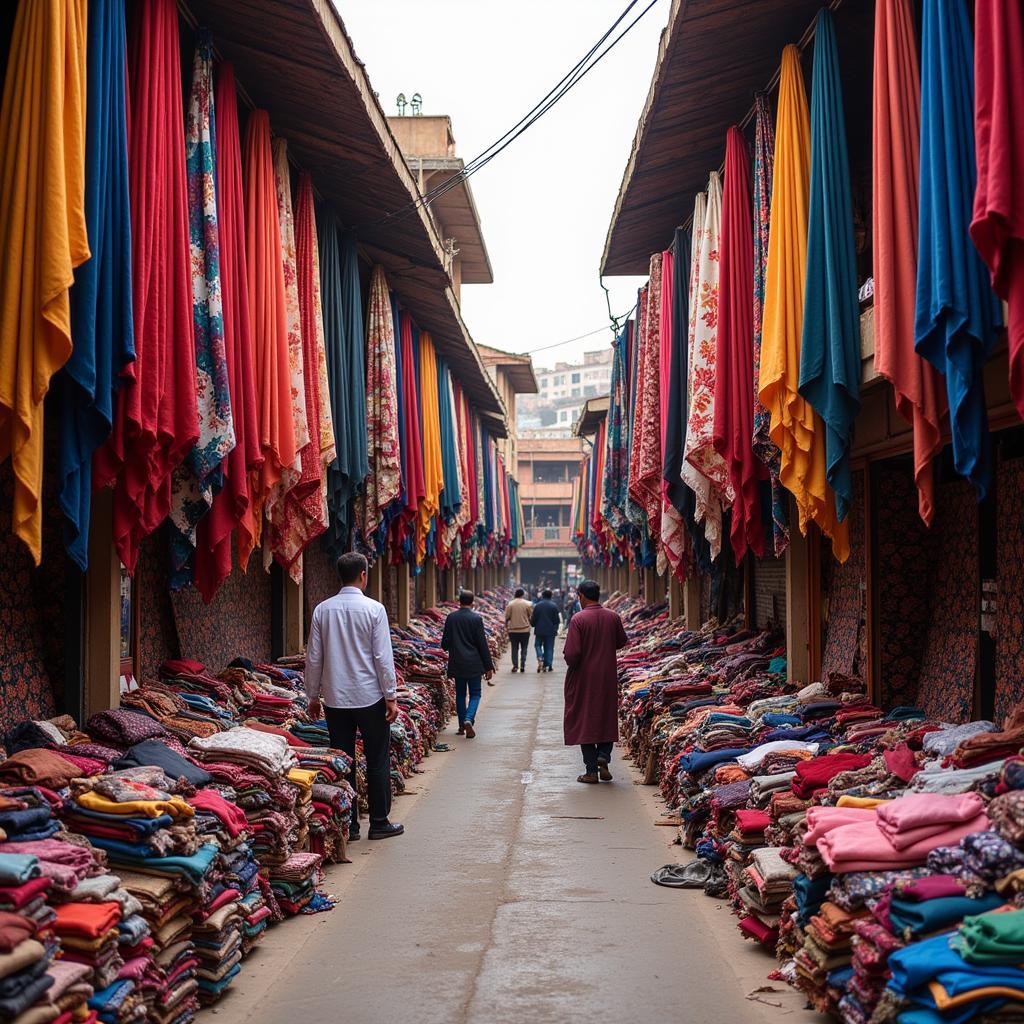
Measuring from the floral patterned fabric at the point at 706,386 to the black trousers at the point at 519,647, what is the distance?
47.6 ft

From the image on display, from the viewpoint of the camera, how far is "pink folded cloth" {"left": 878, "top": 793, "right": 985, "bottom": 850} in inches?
164

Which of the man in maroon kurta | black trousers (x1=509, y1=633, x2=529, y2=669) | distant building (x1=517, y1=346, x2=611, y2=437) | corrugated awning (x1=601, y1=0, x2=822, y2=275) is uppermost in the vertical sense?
distant building (x1=517, y1=346, x2=611, y2=437)

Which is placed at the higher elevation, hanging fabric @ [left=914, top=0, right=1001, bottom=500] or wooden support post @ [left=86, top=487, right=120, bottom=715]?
hanging fabric @ [left=914, top=0, right=1001, bottom=500]

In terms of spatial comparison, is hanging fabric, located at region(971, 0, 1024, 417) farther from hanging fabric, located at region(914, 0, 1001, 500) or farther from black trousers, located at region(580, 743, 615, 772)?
black trousers, located at region(580, 743, 615, 772)

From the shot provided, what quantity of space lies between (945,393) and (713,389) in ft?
10.7

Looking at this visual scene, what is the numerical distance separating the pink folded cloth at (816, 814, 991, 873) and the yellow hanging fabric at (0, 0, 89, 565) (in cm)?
310

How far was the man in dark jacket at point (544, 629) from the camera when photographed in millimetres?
24125

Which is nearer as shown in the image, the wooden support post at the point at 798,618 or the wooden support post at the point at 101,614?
the wooden support post at the point at 101,614

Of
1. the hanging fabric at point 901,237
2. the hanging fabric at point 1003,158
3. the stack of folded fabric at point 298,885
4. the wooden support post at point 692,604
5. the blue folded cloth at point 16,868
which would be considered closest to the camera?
the blue folded cloth at point 16,868

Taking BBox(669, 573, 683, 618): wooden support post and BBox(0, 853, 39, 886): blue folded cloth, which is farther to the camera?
BBox(669, 573, 683, 618): wooden support post

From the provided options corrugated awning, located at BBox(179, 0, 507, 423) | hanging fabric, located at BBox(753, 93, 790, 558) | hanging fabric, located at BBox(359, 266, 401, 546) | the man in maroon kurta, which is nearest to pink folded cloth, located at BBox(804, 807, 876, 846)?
hanging fabric, located at BBox(753, 93, 790, 558)

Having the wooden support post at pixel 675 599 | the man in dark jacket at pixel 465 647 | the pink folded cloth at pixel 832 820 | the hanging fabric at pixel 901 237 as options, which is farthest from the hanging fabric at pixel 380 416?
the pink folded cloth at pixel 832 820

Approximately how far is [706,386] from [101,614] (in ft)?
14.4

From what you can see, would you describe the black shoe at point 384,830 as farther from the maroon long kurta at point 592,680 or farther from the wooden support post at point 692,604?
the wooden support post at point 692,604
